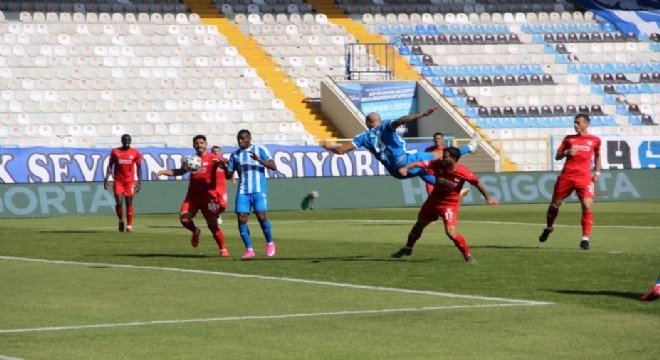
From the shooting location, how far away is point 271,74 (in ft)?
167

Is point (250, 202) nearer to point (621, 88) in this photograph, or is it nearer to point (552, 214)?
point (552, 214)

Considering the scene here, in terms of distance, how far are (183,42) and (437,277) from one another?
35.7 metres

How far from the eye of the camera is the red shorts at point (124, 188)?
1145 inches

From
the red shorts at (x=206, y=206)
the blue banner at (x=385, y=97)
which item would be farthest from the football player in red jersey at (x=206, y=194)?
the blue banner at (x=385, y=97)

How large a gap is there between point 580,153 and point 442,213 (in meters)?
4.04

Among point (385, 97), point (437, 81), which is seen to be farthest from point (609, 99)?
point (385, 97)

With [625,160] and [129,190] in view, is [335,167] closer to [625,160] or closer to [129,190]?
[625,160]

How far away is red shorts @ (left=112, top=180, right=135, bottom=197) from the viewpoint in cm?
2909

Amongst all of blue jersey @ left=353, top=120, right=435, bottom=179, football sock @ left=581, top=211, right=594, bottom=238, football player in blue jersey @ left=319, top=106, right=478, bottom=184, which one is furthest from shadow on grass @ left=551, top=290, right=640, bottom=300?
football sock @ left=581, top=211, right=594, bottom=238

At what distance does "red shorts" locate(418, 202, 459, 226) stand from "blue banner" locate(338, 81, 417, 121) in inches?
1240

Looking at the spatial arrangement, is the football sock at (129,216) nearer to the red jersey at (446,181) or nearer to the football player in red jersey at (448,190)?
the football player in red jersey at (448,190)

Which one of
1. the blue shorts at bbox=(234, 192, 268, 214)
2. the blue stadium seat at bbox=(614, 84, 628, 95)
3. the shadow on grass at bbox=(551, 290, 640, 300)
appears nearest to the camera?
the shadow on grass at bbox=(551, 290, 640, 300)

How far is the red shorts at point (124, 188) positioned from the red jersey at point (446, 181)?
12.0 meters

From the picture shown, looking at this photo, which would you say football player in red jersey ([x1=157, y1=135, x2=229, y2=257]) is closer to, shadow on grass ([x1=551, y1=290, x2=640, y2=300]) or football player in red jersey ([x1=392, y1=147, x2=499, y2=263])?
football player in red jersey ([x1=392, y1=147, x2=499, y2=263])
